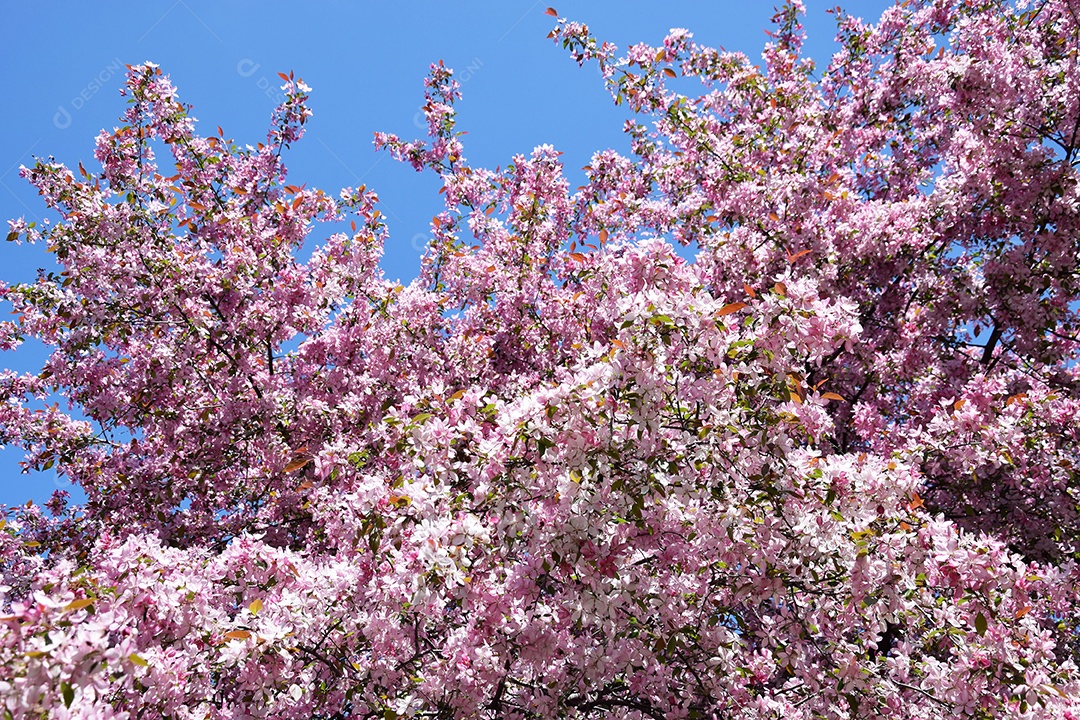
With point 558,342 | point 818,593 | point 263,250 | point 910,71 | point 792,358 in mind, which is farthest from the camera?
point 910,71

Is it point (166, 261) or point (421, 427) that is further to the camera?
point (166, 261)

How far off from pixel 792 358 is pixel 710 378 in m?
0.46

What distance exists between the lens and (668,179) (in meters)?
9.45

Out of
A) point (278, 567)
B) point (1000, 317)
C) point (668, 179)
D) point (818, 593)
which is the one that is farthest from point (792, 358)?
point (668, 179)

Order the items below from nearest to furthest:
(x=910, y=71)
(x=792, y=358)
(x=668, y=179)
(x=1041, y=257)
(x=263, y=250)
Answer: (x=792, y=358)
(x=1041, y=257)
(x=263, y=250)
(x=910, y=71)
(x=668, y=179)

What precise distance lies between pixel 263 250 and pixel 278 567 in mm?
4956

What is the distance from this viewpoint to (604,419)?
342cm

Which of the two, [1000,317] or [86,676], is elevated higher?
[1000,317]

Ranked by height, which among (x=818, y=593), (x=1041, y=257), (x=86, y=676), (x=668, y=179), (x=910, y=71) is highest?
(x=910, y=71)

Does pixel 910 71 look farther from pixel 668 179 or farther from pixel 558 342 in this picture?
pixel 558 342

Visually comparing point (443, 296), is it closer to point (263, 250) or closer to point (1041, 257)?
point (263, 250)

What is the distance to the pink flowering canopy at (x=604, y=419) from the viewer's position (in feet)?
11.7

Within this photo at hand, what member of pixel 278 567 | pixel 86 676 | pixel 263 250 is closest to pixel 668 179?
pixel 263 250

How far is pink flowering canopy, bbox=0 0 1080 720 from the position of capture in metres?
3.55
